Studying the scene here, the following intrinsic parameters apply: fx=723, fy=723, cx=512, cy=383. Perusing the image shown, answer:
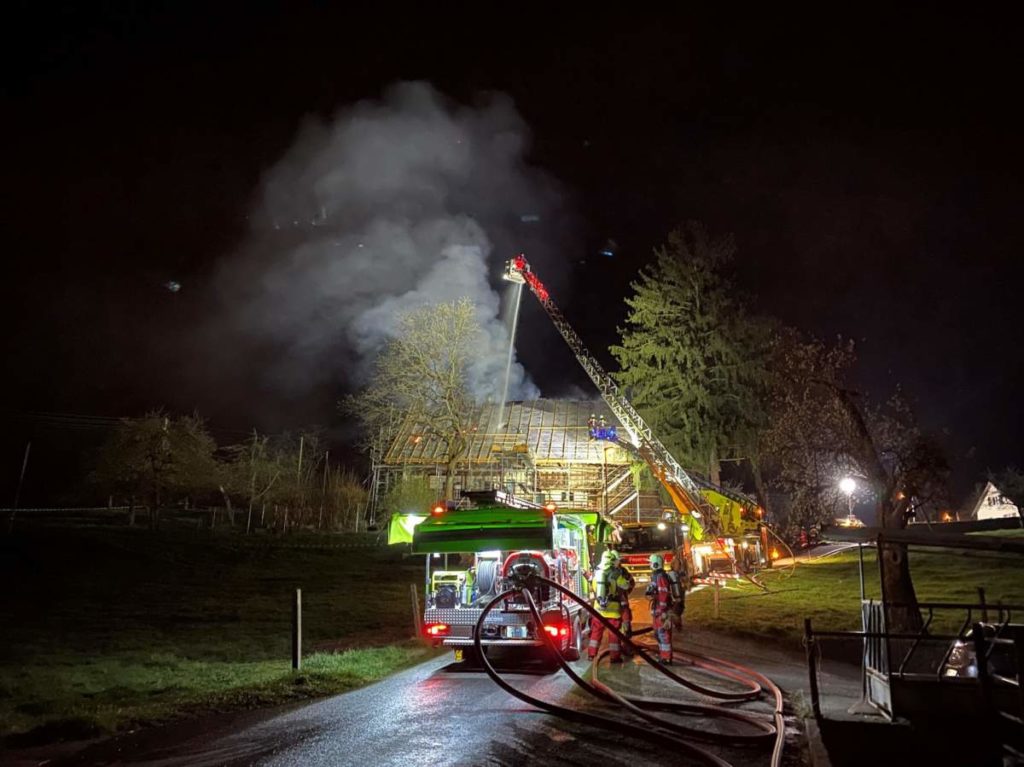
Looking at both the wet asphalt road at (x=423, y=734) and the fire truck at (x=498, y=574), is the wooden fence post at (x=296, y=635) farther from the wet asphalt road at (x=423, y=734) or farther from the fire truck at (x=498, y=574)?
the fire truck at (x=498, y=574)

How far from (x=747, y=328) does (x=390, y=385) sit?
65.4 ft

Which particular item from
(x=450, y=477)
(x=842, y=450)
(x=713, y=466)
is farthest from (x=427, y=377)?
(x=842, y=450)

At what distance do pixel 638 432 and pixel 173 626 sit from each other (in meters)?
22.9

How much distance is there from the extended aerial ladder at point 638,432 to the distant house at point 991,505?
189ft

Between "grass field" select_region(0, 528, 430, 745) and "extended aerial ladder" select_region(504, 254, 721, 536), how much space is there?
1125 cm

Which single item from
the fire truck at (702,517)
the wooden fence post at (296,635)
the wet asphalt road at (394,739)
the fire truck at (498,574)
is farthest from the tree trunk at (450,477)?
the wet asphalt road at (394,739)

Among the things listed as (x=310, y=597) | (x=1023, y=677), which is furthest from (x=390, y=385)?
(x=1023, y=677)

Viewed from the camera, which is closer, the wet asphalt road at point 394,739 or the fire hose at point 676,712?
the wet asphalt road at point 394,739

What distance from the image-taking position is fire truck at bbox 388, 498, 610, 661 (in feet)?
36.7

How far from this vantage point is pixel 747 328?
132ft

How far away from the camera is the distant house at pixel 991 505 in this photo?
7579 cm

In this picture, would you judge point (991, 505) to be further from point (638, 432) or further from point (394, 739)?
point (394, 739)

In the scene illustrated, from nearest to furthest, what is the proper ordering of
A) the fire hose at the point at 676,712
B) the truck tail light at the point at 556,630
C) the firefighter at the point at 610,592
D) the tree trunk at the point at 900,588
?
the fire hose at the point at 676,712 < the truck tail light at the point at 556,630 < the firefighter at the point at 610,592 < the tree trunk at the point at 900,588

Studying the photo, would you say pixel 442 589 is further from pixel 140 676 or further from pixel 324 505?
pixel 324 505
